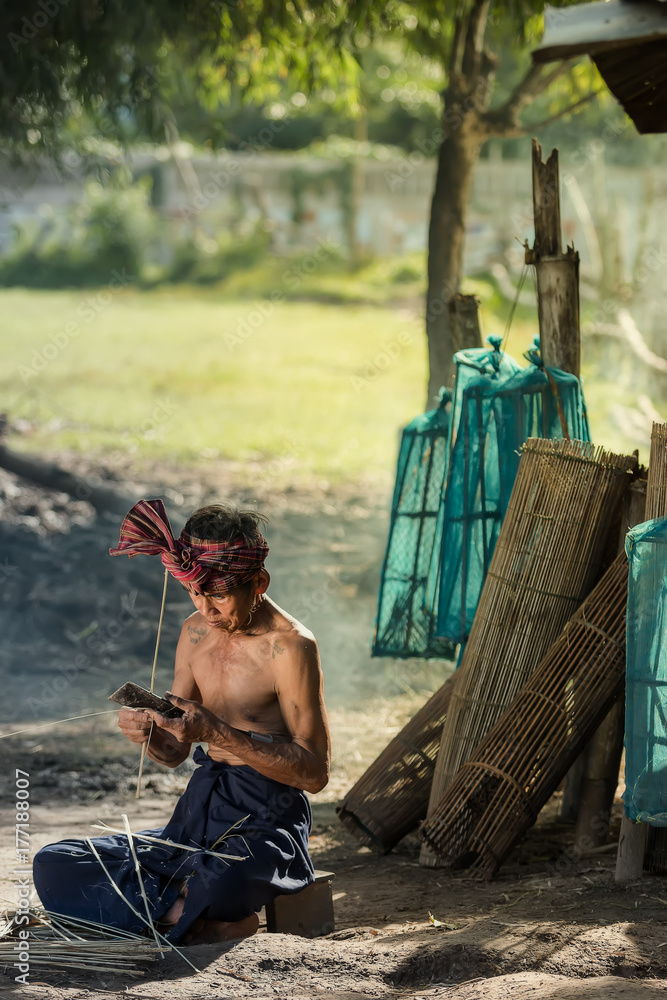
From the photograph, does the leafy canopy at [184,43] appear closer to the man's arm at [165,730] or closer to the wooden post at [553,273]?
the wooden post at [553,273]

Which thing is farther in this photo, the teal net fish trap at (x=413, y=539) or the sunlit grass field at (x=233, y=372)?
the sunlit grass field at (x=233, y=372)

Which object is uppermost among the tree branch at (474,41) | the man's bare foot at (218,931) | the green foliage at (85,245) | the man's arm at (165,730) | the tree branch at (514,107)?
the green foliage at (85,245)

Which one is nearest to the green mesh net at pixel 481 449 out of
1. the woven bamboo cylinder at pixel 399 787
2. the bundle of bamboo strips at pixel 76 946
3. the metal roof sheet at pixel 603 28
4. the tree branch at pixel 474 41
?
the woven bamboo cylinder at pixel 399 787

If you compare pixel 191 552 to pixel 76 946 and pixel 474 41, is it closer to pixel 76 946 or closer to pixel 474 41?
pixel 76 946

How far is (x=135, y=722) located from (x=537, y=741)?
4.62 ft

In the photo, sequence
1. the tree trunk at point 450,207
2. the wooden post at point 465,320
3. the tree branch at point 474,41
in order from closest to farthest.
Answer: the wooden post at point 465,320 < the tree branch at point 474,41 < the tree trunk at point 450,207

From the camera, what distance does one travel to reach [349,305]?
781 inches

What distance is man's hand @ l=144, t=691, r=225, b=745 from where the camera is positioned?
2615 millimetres

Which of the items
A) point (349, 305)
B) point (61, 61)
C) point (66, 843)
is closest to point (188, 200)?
point (349, 305)

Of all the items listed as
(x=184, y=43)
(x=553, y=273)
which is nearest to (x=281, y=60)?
(x=184, y=43)

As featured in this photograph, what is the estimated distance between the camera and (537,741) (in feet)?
11.5

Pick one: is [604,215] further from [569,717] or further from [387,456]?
[569,717]

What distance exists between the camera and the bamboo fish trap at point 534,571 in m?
3.62

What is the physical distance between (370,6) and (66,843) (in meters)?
6.00
